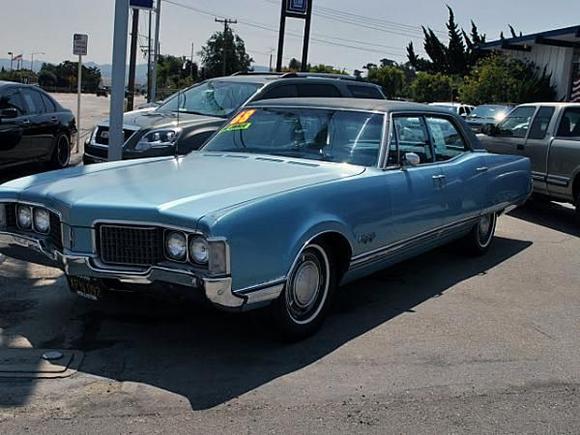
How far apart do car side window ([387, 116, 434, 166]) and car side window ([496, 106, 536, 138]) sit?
14.8ft

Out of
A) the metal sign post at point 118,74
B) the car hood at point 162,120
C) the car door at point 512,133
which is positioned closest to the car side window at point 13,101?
the car hood at point 162,120

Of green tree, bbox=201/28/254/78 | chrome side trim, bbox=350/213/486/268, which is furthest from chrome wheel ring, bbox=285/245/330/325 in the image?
green tree, bbox=201/28/254/78

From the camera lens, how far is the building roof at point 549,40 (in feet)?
82.5

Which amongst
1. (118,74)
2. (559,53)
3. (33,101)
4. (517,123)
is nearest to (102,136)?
(33,101)

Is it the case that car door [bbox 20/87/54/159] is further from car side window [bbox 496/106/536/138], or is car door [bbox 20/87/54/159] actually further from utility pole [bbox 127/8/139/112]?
utility pole [bbox 127/8/139/112]

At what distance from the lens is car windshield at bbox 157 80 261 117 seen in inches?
386

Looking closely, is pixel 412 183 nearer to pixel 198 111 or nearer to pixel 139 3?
pixel 198 111

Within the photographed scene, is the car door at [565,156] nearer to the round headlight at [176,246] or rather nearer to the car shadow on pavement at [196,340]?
the car shadow on pavement at [196,340]

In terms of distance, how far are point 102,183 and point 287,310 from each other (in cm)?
146

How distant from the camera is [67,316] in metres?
4.78

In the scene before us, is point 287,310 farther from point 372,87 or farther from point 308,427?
point 372,87

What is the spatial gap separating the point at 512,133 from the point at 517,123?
171 mm

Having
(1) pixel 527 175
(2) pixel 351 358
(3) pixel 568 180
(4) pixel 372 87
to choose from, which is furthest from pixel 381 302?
(4) pixel 372 87

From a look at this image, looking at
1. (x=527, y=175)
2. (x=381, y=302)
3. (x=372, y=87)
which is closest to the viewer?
(x=381, y=302)
